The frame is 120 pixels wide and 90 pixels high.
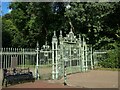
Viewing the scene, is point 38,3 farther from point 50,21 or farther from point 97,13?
point 97,13

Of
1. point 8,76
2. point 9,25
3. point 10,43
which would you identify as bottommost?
point 8,76

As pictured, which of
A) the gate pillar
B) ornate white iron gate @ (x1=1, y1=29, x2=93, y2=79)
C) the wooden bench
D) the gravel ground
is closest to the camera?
the gravel ground

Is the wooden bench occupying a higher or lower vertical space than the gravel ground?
higher

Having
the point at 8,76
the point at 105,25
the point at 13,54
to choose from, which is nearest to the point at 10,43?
the point at 105,25


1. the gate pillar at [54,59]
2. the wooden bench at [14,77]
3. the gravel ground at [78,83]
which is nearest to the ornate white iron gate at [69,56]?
the gate pillar at [54,59]

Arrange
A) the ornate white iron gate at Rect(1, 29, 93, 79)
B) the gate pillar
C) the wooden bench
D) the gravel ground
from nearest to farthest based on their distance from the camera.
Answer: the gravel ground → the wooden bench → the gate pillar → the ornate white iron gate at Rect(1, 29, 93, 79)

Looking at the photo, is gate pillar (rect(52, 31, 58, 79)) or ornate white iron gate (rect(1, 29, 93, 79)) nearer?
gate pillar (rect(52, 31, 58, 79))

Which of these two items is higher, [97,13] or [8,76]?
[97,13]

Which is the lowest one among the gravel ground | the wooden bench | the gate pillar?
the gravel ground

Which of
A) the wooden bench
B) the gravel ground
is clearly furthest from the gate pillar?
the wooden bench

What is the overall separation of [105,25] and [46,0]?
8.21 metres

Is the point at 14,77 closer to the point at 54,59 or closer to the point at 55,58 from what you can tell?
the point at 55,58

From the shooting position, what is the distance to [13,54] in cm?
2084

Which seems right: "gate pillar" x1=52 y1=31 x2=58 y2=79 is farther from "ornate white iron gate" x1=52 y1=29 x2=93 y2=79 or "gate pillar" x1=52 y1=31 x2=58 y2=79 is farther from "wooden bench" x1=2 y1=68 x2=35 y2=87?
"wooden bench" x1=2 y1=68 x2=35 y2=87
